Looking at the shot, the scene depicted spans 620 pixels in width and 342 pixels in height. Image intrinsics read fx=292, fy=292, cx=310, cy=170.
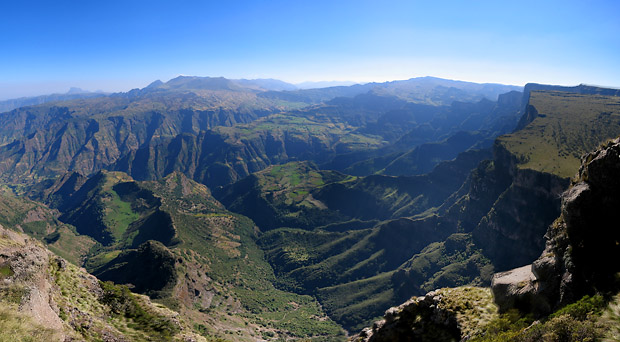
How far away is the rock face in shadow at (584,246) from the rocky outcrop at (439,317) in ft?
11.3

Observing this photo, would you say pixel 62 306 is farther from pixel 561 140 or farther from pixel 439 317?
pixel 561 140

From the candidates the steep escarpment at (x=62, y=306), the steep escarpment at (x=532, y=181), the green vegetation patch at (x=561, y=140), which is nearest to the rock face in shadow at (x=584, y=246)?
the steep escarpment at (x=62, y=306)

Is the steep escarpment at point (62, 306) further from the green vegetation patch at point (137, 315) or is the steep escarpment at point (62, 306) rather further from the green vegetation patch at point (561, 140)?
the green vegetation patch at point (561, 140)

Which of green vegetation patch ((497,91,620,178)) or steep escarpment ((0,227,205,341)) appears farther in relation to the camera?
green vegetation patch ((497,91,620,178))

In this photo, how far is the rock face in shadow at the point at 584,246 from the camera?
18.5 metres

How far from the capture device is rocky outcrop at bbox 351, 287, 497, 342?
25.1 m

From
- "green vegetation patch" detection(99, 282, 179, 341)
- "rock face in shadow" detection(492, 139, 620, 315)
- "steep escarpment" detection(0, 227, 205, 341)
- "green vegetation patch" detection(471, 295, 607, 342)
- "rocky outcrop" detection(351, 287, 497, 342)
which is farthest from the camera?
"green vegetation patch" detection(99, 282, 179, 341)

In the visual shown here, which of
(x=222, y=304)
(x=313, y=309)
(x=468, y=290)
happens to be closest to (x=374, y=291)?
(x=313, y=309)

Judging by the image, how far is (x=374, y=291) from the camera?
611ft

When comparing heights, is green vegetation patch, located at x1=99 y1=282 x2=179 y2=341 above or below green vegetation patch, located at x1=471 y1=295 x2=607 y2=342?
below

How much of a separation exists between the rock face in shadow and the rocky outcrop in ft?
11.3

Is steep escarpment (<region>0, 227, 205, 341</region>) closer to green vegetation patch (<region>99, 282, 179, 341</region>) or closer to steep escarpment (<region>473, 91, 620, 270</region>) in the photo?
green vegetation patch (<region>99, 282, 179, 341</region>)

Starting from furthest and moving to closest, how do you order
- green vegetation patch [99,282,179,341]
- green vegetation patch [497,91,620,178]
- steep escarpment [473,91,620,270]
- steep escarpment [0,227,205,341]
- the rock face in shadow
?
green vegetation patch [497,91,620,178] → steep escarpment [473,91,620,270] → green vegetation patch [99,282,179,341] → steep escarpment [0,227,205,341] → the rock face in shadow

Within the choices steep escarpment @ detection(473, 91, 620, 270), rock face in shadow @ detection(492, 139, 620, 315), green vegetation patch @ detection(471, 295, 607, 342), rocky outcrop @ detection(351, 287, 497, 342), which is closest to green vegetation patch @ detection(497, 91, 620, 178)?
steep escarpment @ detection(473, 91, 620, 270)
